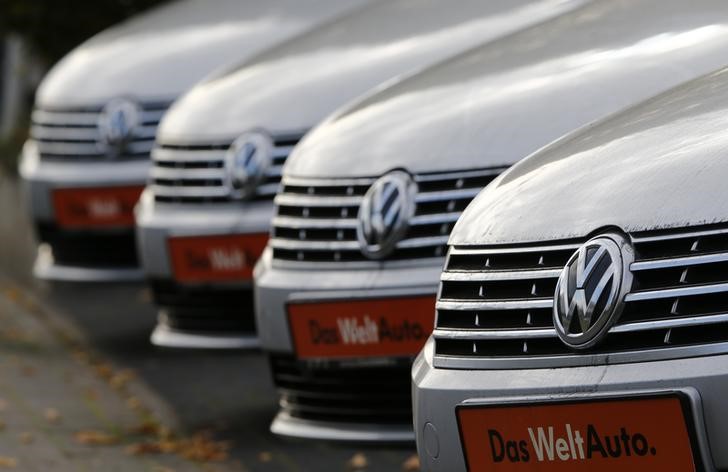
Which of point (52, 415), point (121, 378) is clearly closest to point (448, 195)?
point (52, 415)

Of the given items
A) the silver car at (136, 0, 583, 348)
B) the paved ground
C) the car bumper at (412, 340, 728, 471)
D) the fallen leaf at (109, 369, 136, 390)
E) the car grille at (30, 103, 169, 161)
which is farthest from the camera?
the car grille at (30, 103, 169, 161)

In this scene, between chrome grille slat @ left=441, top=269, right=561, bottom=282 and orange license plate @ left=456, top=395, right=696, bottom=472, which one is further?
chrome grille slat @ left=441, top=269, right=561, bottom=282

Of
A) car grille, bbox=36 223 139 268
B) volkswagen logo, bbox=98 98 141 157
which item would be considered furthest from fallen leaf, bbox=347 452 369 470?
volkswagen logo, bbox=98 98 141 157

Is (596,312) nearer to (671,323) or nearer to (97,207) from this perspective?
(671,323)

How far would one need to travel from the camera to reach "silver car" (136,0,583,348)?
21.7 ft

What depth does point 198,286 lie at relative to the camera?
7.02 metres

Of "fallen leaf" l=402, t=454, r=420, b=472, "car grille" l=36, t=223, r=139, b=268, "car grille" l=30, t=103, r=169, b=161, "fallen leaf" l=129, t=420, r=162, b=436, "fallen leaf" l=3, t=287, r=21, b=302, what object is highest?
"car grille" l=30, t=103, r=169, b=161

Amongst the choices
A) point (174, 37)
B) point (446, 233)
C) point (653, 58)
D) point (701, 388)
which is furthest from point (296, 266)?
point (174, 37)

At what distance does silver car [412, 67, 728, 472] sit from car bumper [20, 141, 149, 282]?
5078mm

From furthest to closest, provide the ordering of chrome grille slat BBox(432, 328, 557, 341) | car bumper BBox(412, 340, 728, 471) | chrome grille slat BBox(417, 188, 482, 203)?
1. chrome grille slat BBox(417, 188, 482, 203)
2. chrome grille slat BBox(432, 328, 557, 341)
3. car bumper BBox(412, 340, 728, 471)

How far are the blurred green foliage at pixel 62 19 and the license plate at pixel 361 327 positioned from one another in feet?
28.2

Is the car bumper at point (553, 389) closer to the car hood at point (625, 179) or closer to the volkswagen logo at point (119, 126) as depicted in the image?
the car hood at point (625, 179)

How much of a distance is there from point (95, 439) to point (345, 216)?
2313 mm

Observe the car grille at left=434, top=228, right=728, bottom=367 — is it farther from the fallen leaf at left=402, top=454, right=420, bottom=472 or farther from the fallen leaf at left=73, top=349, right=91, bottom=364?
the fallen leaf at left=73, top=349, right=91, bottom=364
